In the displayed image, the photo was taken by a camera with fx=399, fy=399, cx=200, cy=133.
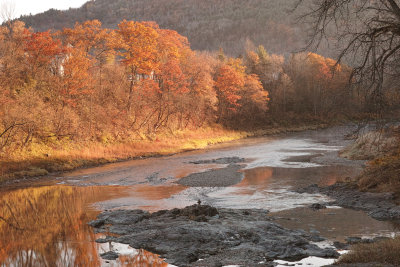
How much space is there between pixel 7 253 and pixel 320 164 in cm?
2418

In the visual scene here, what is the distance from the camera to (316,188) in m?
20.9

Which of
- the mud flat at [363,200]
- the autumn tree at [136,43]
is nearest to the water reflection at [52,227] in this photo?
the mud flat at [363,200]

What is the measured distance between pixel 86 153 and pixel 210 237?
2555cm

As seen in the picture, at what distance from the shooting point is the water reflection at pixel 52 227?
1149 cm

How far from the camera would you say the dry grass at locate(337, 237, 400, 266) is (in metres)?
8.36

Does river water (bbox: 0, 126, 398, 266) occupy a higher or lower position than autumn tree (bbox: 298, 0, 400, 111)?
lower

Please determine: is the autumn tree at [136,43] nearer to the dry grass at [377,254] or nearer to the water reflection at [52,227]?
the water reflection at [52,227]

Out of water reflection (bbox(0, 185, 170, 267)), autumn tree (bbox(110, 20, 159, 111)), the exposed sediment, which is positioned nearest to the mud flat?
the exposed sediment

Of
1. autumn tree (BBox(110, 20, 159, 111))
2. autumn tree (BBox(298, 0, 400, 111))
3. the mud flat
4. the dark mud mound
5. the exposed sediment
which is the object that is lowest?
the exposed sediment

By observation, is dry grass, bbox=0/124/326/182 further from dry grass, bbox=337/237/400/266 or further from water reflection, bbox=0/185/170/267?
dry grass, bbox=337/237/400/266

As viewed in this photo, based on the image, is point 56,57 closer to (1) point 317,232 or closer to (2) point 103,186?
(2) point 103,186

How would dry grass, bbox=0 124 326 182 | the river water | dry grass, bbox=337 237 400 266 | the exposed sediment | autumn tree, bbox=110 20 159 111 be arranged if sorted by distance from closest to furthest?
dry grass, bbox=337 237 400 266 < the river water < the exposed sediment < dry grass, bbox=0 124 326 182 < autumn tree, bbox=110 20 159 111

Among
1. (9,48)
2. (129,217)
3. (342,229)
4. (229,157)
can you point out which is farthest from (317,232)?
(9,48)

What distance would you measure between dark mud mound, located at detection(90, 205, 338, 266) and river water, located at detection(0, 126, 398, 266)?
71 centimetres
